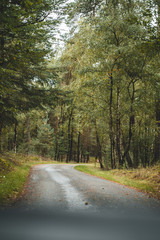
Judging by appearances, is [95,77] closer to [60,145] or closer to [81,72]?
[81,72]

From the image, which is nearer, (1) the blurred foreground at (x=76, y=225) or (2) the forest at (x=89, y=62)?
(1) the blurred foreground at (x=76, y=225)

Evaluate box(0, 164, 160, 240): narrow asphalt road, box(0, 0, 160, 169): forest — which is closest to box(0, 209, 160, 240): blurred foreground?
box(0, 164, 160, 240): narrow asphalt road

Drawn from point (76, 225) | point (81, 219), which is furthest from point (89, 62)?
point (76, 225)

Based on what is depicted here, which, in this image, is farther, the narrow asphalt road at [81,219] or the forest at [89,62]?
the forest at [89,62]

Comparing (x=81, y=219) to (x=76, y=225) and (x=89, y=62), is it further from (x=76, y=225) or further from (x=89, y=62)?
(x=89, y=62)

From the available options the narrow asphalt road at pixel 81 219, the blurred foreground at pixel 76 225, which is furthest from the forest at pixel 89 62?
the blurred foreground at pixel 76 225

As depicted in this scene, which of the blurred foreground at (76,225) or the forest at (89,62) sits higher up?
the forest at (89,62)

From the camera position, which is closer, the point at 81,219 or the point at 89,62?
the point at 81,219

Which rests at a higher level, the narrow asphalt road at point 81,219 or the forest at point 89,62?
the forest at point 89,62

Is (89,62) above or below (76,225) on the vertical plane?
above

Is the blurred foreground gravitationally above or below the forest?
below

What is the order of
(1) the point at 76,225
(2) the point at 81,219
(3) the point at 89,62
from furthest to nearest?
(3) the point at 89,62, (2) the point at 81,219, (1) the point at 76,225

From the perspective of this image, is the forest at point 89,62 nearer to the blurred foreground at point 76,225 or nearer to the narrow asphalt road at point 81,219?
the narrow asphalt road at point 81,219

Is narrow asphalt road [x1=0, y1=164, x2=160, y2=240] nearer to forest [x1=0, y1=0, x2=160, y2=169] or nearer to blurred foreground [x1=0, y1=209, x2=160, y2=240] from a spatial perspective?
blurred foreground [x1=0, y1=209, x2=160, y2=240]
